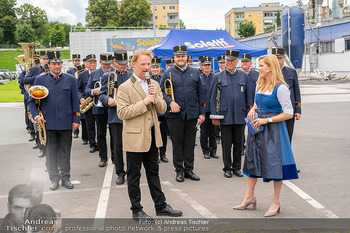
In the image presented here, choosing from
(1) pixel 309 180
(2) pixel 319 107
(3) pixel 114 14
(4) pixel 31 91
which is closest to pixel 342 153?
(1) pixel 309 180

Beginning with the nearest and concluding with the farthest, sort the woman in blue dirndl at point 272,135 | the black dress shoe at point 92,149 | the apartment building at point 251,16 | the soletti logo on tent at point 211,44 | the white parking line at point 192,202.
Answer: the woman in blue dirndl at point 272,135 → the white parking line at point 192,202 → the black dress shoe at point 92,149 → the soletti logo on tent at point 211,44 → the apartment building at point 251,16

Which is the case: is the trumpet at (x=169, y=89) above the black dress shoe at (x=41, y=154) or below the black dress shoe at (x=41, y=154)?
above

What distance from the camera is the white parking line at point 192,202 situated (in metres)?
5.14

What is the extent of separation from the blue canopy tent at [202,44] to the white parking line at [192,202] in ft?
30.9

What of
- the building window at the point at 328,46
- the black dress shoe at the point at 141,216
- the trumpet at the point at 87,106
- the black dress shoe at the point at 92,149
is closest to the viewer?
the black dress shoe at the point at 141,216

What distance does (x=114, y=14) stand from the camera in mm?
80625

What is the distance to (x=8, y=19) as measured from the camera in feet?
354

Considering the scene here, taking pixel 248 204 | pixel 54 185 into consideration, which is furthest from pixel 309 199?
pixel 54 185

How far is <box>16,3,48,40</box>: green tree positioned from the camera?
11069cm

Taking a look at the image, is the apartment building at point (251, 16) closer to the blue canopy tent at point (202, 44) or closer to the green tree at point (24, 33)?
the green tree at point (24, 33)

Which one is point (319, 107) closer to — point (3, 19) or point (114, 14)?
point (114, 14)

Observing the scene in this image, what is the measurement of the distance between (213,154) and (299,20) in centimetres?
2601

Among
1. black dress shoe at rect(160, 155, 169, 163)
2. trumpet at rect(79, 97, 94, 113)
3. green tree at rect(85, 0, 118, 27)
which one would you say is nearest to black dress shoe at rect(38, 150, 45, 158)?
trumpet at rect(79, 97, 94, 113)

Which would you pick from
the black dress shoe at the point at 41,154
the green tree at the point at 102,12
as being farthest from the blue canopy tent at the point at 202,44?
the green tree at the point at 102,12
